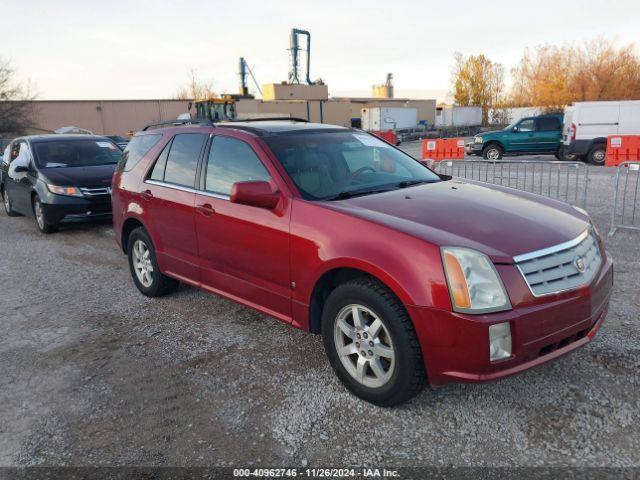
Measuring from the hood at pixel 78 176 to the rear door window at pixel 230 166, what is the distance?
5.13 m

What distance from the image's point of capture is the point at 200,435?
116 inches

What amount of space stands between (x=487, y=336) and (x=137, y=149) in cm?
417

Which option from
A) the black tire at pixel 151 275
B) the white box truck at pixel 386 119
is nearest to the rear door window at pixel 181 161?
the black tire at pixel 151 275

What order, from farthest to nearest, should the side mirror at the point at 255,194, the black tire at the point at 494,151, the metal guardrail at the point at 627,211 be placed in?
the black tire at the point at 494,151 < the metal guardrail at the point at 627,211 < the side mirror at the point at 255,194

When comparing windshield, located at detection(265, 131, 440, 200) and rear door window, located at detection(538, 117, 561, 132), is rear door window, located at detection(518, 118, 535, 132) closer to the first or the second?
rear door window, located at detection(538, 117, 561, 132)

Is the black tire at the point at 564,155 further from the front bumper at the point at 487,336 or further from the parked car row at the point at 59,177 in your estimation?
the front bumper at the point at 487,336

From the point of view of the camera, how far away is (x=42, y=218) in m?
8.61

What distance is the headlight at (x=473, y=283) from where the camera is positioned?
8.64 feet

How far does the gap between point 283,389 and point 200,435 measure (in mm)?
663

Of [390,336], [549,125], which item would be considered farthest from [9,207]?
[549,125]

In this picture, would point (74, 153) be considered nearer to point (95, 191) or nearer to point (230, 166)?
point (95, 191)

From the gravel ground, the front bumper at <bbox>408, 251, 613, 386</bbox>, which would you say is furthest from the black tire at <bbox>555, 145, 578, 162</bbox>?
the front bumper at <bbox>408, 251, 613, 386</bbox>

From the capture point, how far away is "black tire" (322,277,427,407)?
9.26ft

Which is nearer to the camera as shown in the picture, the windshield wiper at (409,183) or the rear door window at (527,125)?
the windshield wiper at (409,183)
